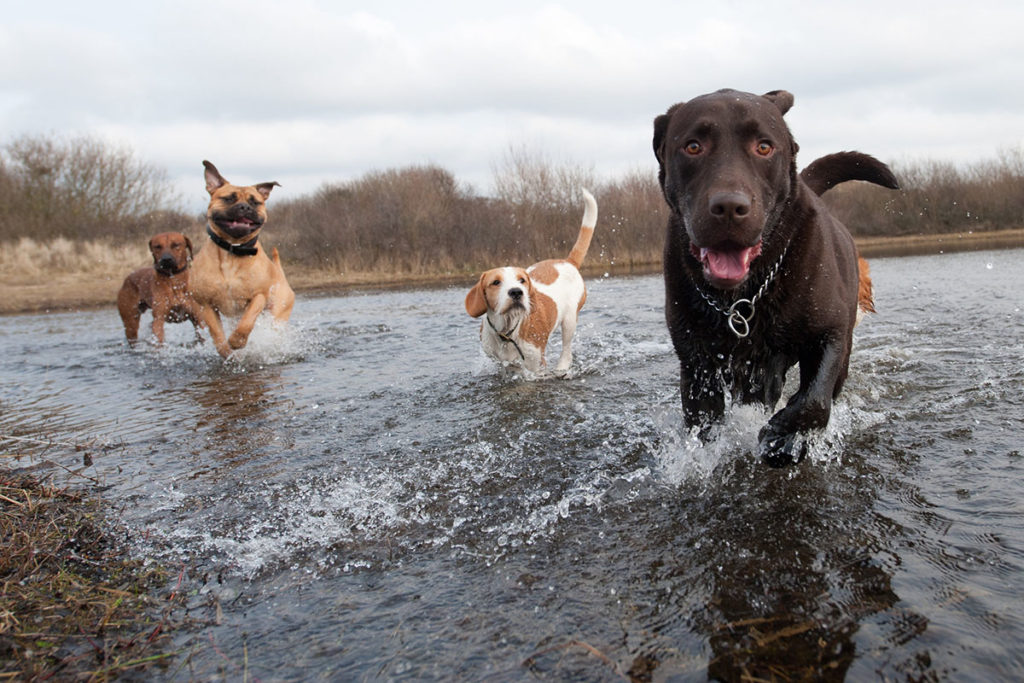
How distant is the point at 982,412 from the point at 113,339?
1139cm

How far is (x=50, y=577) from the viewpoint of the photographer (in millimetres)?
2385

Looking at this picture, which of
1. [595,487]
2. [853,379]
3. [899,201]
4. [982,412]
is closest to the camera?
[595,487]

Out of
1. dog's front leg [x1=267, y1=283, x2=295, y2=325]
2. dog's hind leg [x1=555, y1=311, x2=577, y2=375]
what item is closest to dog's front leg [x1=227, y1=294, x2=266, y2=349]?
dog's front leg [x1=267, y1=283, x2=295, y2=325]

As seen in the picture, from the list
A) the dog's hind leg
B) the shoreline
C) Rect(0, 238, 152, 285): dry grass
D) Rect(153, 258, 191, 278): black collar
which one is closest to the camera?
the dog's hind leg

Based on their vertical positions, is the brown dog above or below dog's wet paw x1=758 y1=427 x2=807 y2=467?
above

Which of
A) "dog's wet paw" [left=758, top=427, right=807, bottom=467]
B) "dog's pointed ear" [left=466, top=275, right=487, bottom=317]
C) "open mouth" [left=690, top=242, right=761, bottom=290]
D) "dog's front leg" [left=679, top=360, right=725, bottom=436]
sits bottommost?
"dog's wet paw" [left=758, top=427, right=807, bottom=467]

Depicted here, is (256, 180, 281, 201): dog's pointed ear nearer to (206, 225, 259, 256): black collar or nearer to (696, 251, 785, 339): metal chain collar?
(206, 225, 259, 256): black collar

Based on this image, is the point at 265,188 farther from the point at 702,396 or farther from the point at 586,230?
the point at 702,396

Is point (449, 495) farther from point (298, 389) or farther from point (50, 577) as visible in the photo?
point (298, 389)

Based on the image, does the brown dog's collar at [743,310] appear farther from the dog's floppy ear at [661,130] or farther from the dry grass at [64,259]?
the dry grass at [64,259]

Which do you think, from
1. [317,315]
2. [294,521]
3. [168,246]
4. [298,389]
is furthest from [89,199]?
[294,521]

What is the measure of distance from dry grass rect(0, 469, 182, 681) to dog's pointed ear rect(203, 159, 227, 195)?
17.2 ft

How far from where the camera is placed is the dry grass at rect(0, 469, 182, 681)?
6.40 feet

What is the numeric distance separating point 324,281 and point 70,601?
75.3 feet
